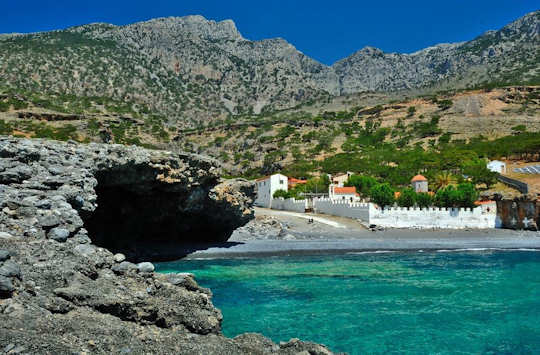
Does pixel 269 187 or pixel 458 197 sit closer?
pixel 458 197

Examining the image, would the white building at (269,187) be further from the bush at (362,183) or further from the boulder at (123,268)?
the boulder at (123,268)

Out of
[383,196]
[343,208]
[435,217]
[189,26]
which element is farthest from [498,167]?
[189,26]

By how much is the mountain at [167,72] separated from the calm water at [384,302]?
60407mm

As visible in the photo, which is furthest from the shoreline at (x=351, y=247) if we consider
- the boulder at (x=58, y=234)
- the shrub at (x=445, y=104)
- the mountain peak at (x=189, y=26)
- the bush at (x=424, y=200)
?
the mountain peak at (x=189, y=26)

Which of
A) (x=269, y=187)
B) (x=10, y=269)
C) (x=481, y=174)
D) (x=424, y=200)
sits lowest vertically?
(x=10, y=269)

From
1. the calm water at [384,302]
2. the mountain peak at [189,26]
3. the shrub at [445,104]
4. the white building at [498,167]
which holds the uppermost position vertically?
the mountain peak at [189,26]

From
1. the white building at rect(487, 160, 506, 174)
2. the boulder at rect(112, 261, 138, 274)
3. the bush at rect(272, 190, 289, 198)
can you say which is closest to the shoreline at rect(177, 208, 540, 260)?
the boulder at rect(112, 261, 138, 274)

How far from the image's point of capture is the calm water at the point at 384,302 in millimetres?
9406

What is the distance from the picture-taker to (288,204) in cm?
5194

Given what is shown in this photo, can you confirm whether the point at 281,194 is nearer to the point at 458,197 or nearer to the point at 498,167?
the point at 458,197

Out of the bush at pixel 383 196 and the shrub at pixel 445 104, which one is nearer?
the bush at pixel 383 196

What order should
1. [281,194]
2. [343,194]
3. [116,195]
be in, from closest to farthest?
[116,195] < [343,194] < [281,194]

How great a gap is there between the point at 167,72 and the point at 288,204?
89.4m

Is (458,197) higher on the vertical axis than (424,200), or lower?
higher
